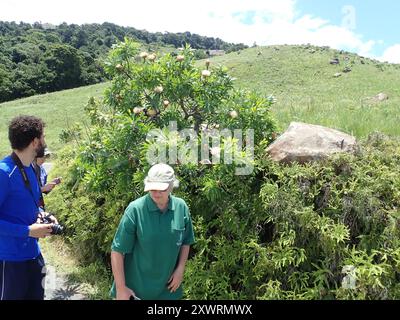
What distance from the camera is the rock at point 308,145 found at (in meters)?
4.71

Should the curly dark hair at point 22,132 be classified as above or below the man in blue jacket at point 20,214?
above

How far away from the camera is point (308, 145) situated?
4.81 m

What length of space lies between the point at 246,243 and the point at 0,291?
2.35 metres

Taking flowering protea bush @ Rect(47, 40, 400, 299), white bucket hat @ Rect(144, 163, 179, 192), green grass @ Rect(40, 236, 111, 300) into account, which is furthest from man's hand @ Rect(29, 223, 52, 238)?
green grass @ Rect(40, 236, 111, 300)

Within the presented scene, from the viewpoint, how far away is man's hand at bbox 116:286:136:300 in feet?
9.50

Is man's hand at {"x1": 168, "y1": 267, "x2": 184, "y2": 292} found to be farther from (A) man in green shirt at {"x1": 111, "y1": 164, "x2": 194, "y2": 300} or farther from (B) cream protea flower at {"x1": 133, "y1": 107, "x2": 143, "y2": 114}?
(B) cream protea flower at {"x1": 133, "y1": 107, "x2": 143, "y2": 114}

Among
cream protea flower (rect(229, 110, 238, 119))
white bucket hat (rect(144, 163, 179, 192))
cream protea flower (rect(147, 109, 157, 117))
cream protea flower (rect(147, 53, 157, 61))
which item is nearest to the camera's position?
white bucket hat (rect(144, 163, 179, 192))

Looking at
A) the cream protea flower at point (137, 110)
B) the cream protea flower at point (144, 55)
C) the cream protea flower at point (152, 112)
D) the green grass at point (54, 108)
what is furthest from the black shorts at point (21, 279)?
the green grass at point (54, 108)

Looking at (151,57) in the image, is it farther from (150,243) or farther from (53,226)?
(150,243)

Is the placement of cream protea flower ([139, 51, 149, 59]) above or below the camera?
above

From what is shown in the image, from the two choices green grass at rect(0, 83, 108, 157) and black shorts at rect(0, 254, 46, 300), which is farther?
green grass at rect(0, 83, 108, 157)

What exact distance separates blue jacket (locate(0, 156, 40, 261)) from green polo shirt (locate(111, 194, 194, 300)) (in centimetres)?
72

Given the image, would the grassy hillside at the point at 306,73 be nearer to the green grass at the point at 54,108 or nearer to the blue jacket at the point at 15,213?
the green grass at the point at 54,108
